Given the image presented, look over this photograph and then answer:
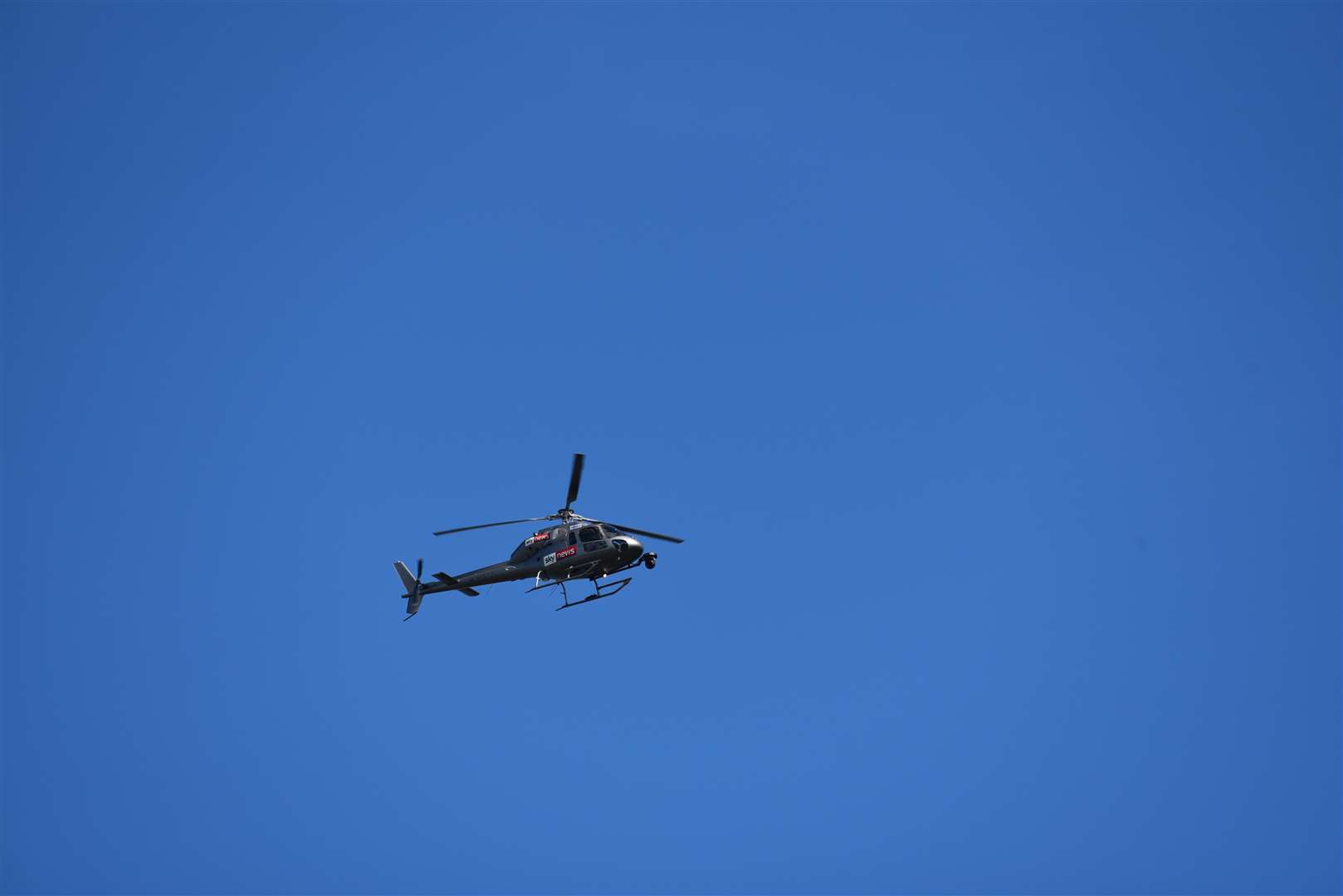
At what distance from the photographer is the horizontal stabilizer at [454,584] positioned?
3183 centimetres

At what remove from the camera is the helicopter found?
97.8 ft

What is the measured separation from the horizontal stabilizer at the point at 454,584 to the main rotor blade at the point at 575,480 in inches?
142

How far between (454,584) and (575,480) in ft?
15.1

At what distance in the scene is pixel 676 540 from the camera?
28.6 metres

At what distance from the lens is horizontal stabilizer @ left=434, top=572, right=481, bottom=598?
31.8 m

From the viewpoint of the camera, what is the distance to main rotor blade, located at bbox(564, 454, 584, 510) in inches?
1187

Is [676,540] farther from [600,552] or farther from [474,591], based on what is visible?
[474,591]

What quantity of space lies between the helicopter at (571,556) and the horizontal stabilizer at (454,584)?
2 centimetres

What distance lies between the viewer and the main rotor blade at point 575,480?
30156 millimetres

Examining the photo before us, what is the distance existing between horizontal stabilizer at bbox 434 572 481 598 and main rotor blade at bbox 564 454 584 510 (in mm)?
3596

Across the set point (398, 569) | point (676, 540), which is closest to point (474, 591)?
point (398, 569)

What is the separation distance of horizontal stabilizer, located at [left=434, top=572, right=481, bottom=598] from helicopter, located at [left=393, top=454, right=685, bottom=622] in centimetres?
2

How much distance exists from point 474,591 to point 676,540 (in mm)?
6777

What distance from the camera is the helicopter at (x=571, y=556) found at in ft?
97.8
